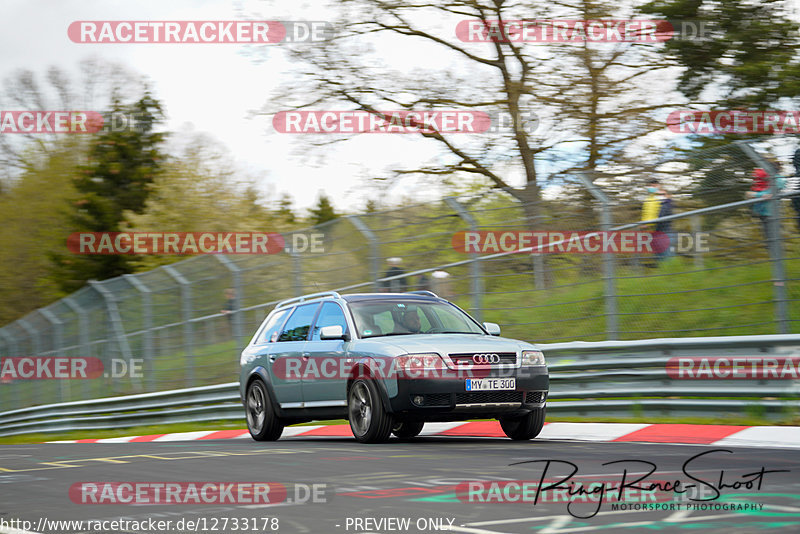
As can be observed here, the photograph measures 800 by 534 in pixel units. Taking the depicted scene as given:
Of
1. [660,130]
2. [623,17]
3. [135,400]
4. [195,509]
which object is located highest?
[623,17]

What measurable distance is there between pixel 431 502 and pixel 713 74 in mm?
17462

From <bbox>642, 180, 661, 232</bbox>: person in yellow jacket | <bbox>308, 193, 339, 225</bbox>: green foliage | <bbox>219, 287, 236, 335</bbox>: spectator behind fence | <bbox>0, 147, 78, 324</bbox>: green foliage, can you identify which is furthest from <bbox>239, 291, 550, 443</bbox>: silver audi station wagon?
<bbox>308, 193, 339, 225</bbox>: green foliage

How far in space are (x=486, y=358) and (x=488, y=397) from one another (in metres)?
0.36

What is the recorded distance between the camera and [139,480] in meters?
7.93

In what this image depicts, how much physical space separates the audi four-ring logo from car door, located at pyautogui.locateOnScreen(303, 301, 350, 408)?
150 cm

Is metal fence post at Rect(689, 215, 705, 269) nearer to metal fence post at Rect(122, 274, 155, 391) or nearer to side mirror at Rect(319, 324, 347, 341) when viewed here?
side mirror at Rect(319, 324, 347, 341)

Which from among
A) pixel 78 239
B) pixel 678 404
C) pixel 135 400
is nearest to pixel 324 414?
pixel 678 404

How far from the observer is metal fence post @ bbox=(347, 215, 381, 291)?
50.5ft

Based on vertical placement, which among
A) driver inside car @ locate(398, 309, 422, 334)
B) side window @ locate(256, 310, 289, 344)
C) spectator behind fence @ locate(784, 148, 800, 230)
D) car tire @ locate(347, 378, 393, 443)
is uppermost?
spectator behind fence @ locate(784, 148, 800, 230)

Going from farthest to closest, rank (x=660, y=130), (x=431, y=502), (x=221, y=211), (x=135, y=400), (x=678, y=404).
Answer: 1. (x=221, y=211)
2. (x=660, y=130)
3. (x=135, y=400)
4. (x=678, y=404)
5. (x=431, y=502)

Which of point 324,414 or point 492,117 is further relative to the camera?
point 492,117

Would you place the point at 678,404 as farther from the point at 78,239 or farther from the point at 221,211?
the point at 78,239
